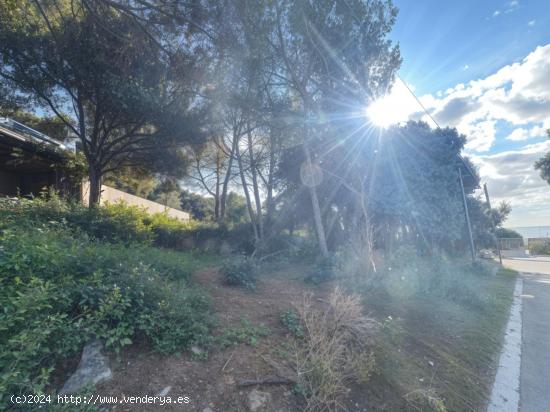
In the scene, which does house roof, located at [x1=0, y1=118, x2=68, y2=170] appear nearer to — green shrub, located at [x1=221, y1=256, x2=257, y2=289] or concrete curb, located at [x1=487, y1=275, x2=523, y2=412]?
green shrub, located at [x1=221, y1=256, x2=257, y2=289]

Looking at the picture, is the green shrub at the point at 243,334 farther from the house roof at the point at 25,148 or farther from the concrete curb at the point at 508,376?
the house roof at the point at 25,148

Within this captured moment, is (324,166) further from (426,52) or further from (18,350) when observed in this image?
(18,350)

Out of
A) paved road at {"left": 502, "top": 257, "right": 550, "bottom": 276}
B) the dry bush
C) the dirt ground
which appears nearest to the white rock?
the dirt ground

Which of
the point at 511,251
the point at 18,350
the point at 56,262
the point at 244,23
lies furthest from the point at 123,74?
the point at 511,251

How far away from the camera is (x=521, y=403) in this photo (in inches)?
96.1

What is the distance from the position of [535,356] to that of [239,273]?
4188mm

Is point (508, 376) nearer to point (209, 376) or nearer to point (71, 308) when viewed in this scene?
point (209, 376)

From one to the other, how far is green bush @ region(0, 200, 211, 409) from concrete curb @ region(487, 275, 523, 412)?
281cm

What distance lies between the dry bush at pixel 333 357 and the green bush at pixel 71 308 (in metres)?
0.98

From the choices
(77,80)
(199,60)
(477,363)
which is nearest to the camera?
(477,363)

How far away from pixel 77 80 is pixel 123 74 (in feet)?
5.75

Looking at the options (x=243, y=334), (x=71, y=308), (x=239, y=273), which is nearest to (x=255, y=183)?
(x=239, y=273)

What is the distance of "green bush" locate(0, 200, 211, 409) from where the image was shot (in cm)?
161

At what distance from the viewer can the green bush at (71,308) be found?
1605 millimetres
